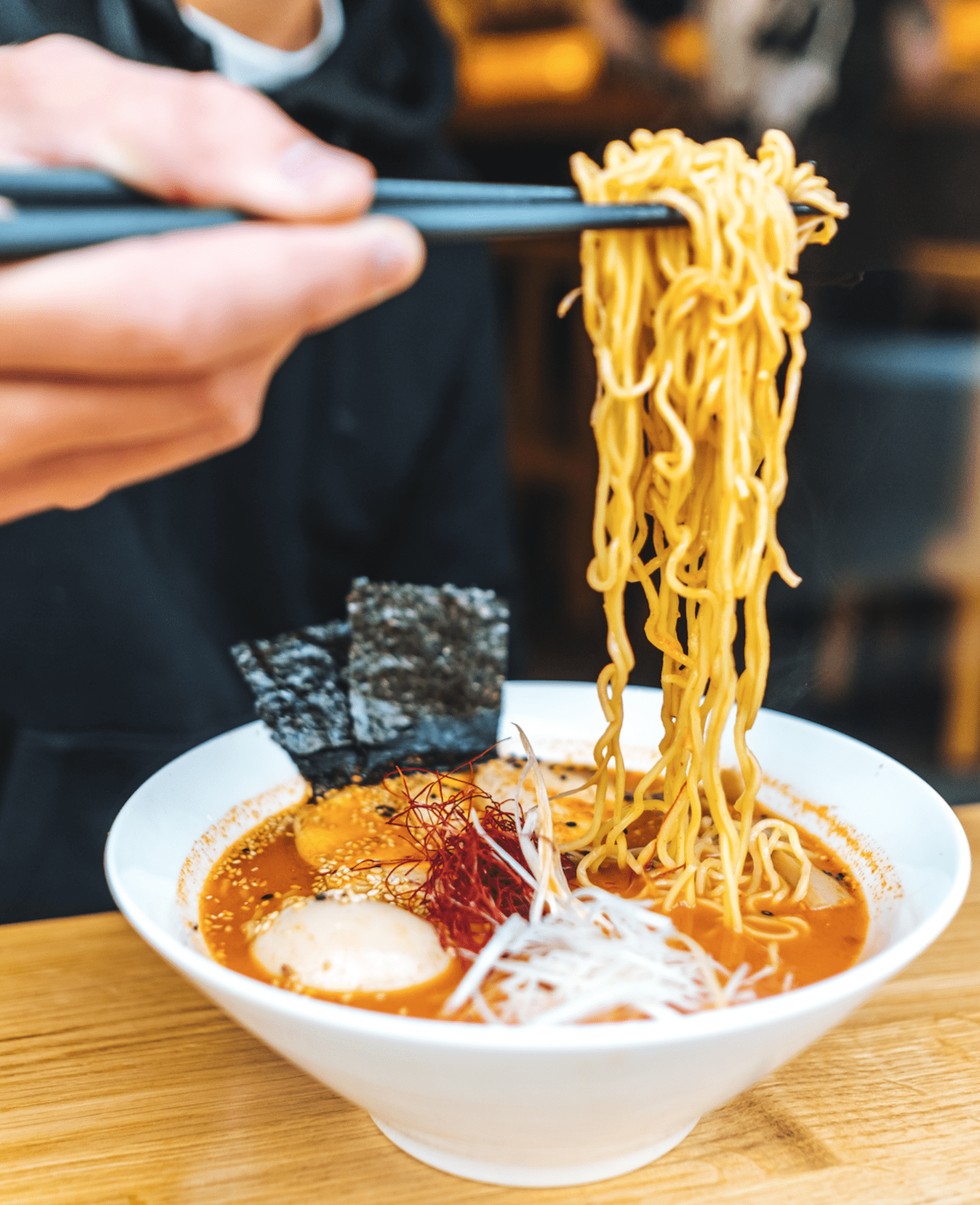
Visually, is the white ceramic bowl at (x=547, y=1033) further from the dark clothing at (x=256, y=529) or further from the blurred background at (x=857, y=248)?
the blurred background at (x=857, y=248)

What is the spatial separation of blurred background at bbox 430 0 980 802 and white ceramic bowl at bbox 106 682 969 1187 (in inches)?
81.2

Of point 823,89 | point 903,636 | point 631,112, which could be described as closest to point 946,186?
point 823,89

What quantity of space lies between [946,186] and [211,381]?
12.3 feet

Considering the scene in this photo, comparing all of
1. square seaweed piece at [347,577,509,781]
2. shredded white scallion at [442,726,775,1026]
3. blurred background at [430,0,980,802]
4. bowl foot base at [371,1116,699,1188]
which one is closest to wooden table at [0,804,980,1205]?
bowl foot base at [371,1116,699,1188]

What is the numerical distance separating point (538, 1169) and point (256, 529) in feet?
4.11

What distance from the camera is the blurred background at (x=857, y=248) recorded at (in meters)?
3.22

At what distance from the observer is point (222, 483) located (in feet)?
5.77

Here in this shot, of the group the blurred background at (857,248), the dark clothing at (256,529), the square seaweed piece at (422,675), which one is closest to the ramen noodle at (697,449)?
the square seaweed piece at (422,675)

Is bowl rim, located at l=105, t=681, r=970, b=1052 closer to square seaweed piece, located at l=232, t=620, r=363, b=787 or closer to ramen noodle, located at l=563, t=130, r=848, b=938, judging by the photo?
ramen noodle, located at l=563, t=130, r=848, b=938

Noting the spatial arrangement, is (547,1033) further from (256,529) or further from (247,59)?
(247,59)

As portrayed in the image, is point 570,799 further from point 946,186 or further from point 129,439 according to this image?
point 946,186

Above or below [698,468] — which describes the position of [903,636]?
below

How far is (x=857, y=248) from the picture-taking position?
9.50ft

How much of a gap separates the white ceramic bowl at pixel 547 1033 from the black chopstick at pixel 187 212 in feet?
1.55
